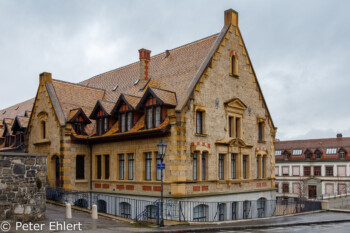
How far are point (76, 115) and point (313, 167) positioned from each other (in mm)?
55769

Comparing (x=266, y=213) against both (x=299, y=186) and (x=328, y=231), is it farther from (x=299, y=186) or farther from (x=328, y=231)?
(x=299, y=186)

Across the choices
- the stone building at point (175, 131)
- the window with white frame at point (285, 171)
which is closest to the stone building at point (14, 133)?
the stone building at point (175, 131)

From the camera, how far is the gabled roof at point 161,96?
82.6 ft

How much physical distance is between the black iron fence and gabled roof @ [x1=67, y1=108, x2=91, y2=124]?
5060 mm

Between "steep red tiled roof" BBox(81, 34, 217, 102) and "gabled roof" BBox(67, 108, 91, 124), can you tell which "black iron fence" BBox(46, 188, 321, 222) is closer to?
"gabled roof" BBox(67, 108, 91, 124)

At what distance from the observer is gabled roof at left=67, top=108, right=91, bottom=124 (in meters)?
29.7

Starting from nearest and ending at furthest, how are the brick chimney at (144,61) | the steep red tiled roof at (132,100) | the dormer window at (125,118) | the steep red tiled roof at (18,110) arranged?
1. the steep red tiled roof at (132,100)
2. the dormer window at (125,118)
3. the brick chimney at (144,61)
4. the steep red tiled roof at (18,110)

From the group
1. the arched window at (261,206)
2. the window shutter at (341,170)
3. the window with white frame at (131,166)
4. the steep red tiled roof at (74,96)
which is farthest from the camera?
the window shutter at (341,170)

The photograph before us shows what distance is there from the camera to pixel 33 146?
33.6 m

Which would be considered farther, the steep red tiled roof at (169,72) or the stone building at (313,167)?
the stone building at (313,167)

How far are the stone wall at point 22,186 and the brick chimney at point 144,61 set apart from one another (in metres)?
14.4

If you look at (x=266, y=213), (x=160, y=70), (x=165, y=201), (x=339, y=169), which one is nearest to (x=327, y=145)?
(x=339, y=169)

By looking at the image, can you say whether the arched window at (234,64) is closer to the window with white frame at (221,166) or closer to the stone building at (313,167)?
the window with white frame at (221,166)

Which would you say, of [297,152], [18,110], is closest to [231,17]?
[18,110]
